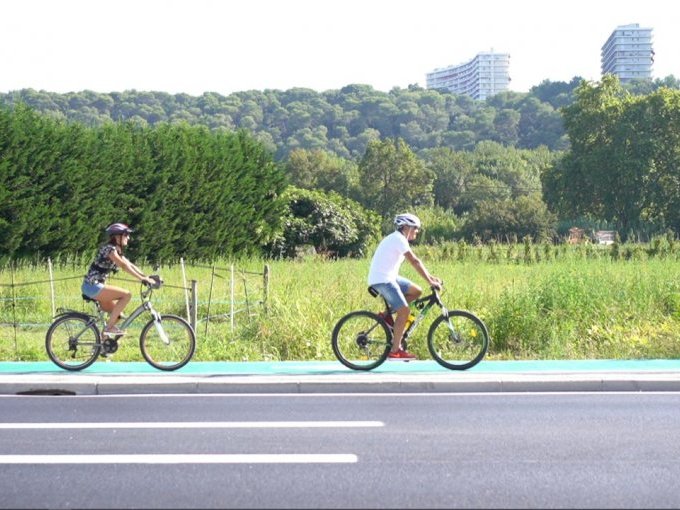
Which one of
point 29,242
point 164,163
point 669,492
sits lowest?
point 669,492

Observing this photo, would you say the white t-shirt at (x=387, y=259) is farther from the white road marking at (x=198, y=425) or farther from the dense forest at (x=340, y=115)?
the dense forest at (x=340, y=115)

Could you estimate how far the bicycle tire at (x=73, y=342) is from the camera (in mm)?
11672

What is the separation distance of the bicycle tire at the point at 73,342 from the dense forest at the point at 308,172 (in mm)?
13822

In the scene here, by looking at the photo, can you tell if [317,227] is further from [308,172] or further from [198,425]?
[308,172]

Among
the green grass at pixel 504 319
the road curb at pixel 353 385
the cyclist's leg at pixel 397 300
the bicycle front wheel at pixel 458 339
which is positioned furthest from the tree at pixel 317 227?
the road curb at pixel 353 385

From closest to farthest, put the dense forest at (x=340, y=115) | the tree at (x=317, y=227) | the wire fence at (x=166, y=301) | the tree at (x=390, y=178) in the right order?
the wire fence at (x=166, y=301) → the tree at (x=317, y=227) → the tree at (x=390, y=178) → the dense forest at (x=340, y=115)

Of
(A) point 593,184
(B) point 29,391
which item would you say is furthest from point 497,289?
(A) point 593,184

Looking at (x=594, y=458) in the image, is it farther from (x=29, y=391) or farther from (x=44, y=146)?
(x=44, y=146)

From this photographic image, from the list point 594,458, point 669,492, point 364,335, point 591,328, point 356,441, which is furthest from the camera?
point 591,328

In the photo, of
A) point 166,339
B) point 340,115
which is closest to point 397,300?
point 166,339

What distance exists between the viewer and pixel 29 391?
10.9 meters

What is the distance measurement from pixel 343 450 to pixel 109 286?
196 inches

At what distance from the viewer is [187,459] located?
7.30 meters

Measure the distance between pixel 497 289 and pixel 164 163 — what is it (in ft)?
55.2
